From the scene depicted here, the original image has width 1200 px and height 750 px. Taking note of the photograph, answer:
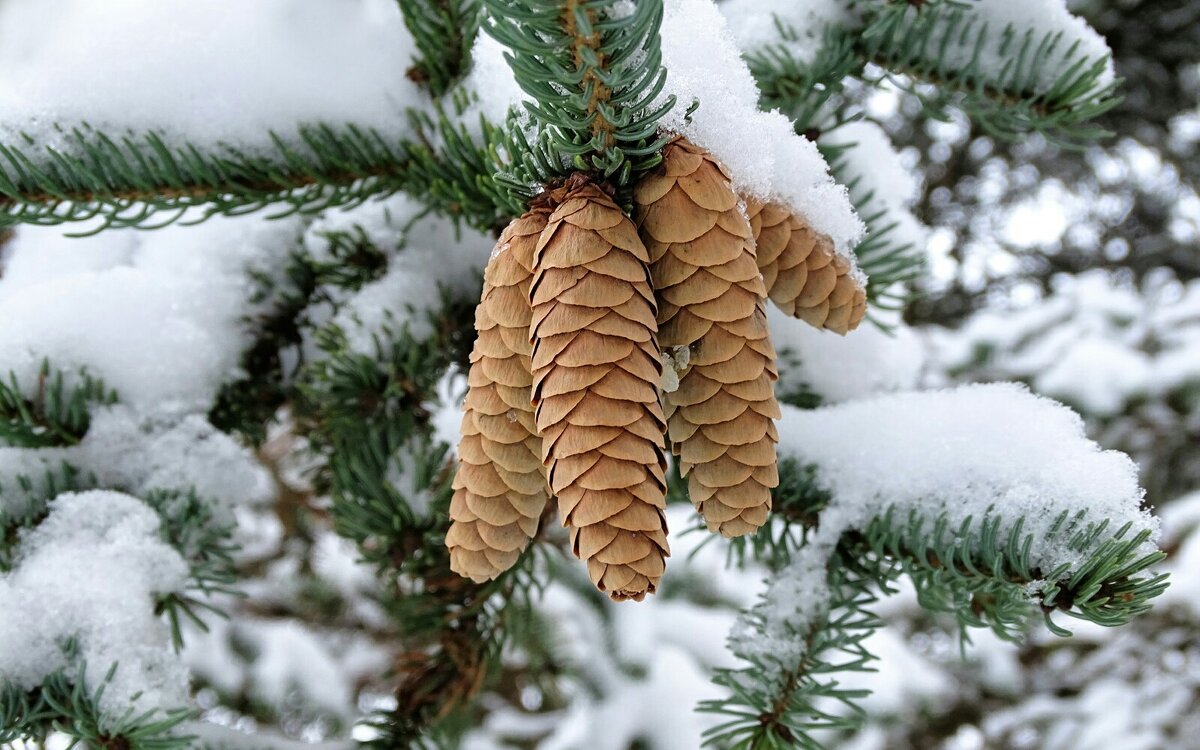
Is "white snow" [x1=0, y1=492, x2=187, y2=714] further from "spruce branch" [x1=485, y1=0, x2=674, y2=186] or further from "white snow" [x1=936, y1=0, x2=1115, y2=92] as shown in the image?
"white snow" [x1=936, y1=0, x2=1115, y2=92]

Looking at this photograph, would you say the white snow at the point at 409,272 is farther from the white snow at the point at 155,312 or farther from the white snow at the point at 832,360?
the white snow at the point at 832,360

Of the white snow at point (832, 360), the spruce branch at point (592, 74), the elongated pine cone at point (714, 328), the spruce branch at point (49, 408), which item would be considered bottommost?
the spruce branch at point (49, 408)

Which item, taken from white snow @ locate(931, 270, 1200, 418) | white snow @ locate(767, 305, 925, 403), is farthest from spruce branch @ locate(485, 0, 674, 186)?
white snow @ locate(931, 270, 1200, 418)

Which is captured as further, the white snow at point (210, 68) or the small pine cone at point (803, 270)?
the white snow at point (210, 68)

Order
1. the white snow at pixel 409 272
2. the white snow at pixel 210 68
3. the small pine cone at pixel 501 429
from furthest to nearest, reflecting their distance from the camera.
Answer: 1. the white snow at pixel 409 272
2. the white snow at pixel 210 68
3. the small pine cone at pixel 501 429

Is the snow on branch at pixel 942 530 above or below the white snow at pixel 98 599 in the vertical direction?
above

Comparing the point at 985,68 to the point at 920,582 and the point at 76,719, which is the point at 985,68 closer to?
the point at 920,582

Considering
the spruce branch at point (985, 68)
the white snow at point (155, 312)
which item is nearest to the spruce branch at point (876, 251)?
the spruce branch at point (985, 68)

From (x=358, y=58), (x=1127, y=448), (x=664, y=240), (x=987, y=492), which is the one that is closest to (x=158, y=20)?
(x=358, y=58)
